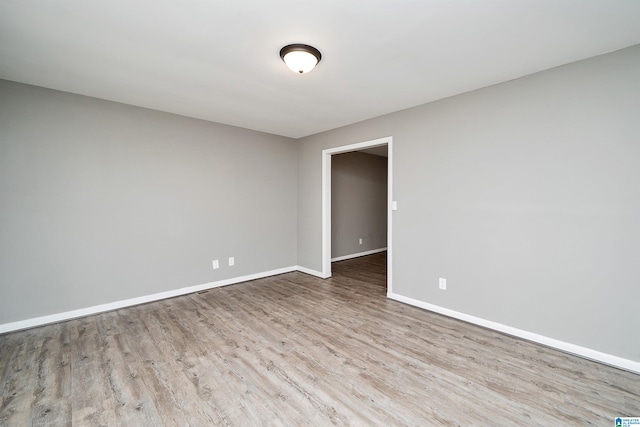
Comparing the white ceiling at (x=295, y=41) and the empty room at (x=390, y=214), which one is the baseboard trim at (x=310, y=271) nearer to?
the empty room at (x=390, y=214)

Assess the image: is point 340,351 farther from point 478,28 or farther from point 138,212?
point 138,212

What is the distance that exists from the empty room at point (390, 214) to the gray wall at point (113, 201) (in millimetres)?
22

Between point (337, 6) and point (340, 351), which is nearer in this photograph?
point (337, 6)

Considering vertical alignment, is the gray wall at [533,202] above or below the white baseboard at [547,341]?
above

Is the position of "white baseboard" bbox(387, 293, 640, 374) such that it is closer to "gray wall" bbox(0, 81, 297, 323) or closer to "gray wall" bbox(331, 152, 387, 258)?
"gray wall" bbox(331, 152, 387, 258)

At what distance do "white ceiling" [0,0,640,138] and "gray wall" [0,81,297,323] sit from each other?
425 millimetres

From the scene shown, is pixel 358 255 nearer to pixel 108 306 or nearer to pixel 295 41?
pixel 108 306

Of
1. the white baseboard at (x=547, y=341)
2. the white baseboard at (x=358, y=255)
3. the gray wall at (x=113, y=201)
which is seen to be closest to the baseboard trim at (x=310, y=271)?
the gray wall at (x=113, y=201)

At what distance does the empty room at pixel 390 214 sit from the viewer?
1771mm

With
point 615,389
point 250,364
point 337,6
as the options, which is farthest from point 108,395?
point 615,389

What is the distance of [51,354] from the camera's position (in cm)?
232

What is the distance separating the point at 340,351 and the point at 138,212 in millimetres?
2960

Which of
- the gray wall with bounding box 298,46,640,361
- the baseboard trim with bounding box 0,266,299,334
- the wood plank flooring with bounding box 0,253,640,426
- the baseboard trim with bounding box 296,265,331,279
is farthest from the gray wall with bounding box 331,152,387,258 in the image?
the wood plank flooring with bounding box 0,253,640,426

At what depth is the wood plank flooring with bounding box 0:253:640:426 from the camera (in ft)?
5.47
